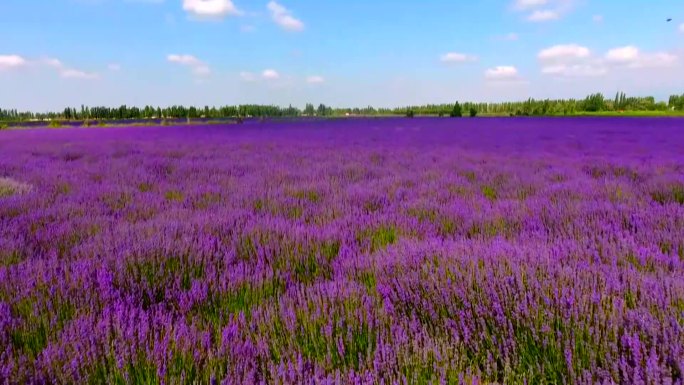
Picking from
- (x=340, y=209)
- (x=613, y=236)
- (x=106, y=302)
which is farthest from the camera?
(x=340, y=209)

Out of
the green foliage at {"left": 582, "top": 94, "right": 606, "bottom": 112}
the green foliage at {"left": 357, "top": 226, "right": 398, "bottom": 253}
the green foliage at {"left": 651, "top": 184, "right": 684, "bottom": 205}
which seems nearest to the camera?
the green foliage at {"left": 357, "top": 226, "right": 398, "bottom": 253}

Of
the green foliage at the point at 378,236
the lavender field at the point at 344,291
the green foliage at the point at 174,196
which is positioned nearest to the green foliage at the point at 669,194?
the lavender field at the point at 344,291

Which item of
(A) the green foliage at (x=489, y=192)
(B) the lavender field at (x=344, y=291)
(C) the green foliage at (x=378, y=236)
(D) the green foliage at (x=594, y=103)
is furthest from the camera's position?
(D) the green foliage at (x=594, y=103)

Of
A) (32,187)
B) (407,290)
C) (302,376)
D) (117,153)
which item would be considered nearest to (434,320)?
(407,290)

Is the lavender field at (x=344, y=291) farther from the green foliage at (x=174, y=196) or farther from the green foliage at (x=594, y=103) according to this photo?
the green foliage at (x=594, y=103)

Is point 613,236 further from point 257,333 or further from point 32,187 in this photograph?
point 32,187

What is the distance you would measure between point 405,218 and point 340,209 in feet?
2.27

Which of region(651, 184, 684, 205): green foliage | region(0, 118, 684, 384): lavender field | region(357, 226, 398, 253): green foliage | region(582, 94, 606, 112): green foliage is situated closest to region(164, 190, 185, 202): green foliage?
region(0, 118, 684, 384): lavender field

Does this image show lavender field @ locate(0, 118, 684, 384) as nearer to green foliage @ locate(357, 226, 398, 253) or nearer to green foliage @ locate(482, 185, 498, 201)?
green foliage @ locate(357, 226, 398, 253)

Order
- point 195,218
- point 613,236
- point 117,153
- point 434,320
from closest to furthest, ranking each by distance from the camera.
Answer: point 434,320 < point 613,236 < point 195,218 < point 117,153

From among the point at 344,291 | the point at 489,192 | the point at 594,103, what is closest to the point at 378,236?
the point at 344,291

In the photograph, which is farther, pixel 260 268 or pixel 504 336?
pixel 260 268

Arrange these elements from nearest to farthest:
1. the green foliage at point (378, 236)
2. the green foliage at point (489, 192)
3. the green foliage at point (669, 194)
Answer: the green foliage at point (378, 236), the green foliage at point (669, 194), the green foliage at point (489, 192)

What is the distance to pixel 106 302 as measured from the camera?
1858mm
